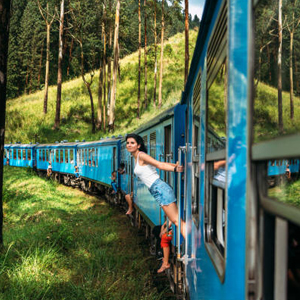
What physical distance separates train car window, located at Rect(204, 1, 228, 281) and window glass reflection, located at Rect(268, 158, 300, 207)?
1.70 ft

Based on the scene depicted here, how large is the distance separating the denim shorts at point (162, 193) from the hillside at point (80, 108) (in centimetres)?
2335

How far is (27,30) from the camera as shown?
52.8m

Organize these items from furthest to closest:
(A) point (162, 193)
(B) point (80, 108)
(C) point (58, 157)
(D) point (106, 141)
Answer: (B) point (80, 108), (C) point (58, 157), (D) point (106, 141), (A) point (162, 193)

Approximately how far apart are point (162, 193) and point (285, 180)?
3.27m

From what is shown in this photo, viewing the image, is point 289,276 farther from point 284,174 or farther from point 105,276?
point 105,276

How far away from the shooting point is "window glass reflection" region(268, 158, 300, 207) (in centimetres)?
99

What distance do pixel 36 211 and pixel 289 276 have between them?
10057 millimetres

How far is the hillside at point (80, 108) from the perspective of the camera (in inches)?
1299

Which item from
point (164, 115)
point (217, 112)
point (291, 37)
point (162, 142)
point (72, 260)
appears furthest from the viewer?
point (72, 260)

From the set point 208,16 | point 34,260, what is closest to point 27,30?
point 34,260

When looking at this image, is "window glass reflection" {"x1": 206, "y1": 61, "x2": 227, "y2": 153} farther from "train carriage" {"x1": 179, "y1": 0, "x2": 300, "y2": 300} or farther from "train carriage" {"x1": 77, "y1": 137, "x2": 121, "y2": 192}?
"train carriage" {"x1": 77, "y1": 137, "x2": 121, "y2": 192}

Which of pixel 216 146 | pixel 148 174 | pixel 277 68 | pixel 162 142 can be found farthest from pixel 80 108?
pixel 277 68

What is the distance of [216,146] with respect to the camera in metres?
1.93

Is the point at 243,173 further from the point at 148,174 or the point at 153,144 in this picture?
the point at 153,144
